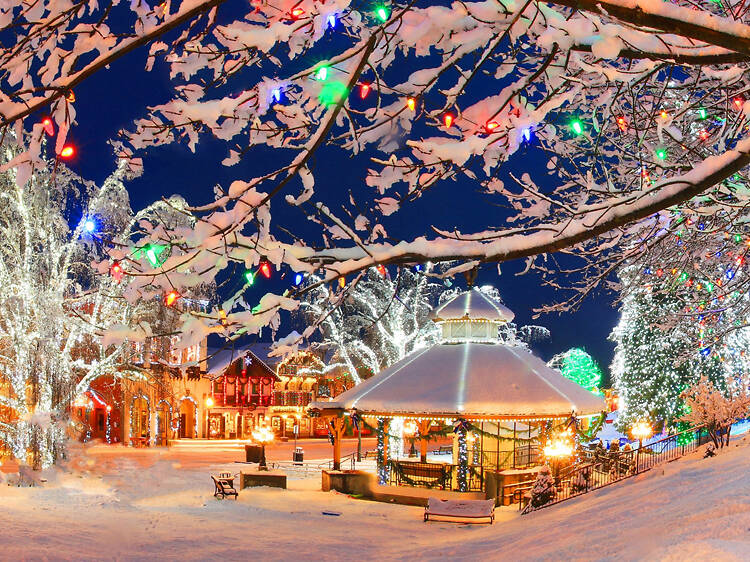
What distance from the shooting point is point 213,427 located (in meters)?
52.2

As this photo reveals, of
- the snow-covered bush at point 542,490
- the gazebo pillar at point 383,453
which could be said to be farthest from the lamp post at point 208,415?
the snow-covered bush at point 542,490

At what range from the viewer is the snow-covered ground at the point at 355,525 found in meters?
8.90

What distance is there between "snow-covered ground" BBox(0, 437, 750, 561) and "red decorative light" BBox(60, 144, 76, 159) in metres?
6.32

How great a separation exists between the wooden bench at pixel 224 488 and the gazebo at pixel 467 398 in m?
3.94

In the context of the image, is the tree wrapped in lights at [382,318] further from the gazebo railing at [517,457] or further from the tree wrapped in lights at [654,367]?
the tree wrapped in lights at [654,367]

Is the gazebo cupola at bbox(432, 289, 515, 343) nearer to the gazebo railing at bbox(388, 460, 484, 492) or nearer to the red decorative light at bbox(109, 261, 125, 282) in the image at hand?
the gazebo railing at bbox(388, 460, 484, 492)

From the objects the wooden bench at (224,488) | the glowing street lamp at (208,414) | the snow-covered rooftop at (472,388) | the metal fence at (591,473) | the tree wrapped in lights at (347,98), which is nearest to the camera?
the tree wrapped in lights at (347,98)

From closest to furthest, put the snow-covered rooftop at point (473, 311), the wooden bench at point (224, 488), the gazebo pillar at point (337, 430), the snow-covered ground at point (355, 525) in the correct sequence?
the snow-covered ground at point (355, 525), the wooden bench at point (224, 488), the snow-covered rooftop at point (473, 311), the gazebo pillar at point (337, 430)

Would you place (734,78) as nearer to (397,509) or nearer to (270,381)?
(397,509)

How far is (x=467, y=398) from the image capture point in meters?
19.2

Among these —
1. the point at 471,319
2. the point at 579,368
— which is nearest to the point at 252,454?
the point at 471,319

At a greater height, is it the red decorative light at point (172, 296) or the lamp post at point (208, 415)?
the red decorative light at point (172, 296)

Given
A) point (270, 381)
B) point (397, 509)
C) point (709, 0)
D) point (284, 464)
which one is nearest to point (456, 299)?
point (397, 509)

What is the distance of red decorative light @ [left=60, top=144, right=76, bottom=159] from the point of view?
3877mm
